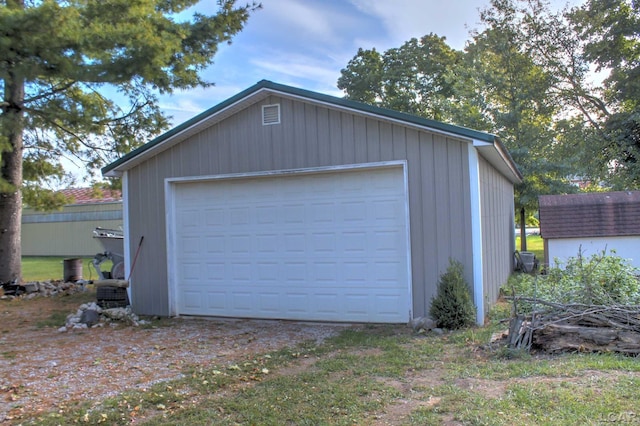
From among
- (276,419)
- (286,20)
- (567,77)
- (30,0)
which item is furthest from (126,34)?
(567,77)

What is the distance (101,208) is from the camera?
2523 centimetres

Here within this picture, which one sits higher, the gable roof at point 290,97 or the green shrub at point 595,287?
the gable roof at point 290,97

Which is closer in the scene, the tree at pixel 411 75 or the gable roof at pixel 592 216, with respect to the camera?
the gable roof at pixel 592 216

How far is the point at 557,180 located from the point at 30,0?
16148 mm

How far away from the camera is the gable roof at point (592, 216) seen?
1069cm

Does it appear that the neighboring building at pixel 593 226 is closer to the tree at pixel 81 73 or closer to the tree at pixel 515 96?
the tree at pixel 515 96

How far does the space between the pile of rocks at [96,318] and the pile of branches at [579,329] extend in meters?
5.50

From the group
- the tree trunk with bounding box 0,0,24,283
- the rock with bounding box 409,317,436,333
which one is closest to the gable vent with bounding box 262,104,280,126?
the rock with bounding box 409,317,436,333

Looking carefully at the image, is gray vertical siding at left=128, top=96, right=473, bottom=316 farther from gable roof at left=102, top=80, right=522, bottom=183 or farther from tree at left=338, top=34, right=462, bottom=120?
tree at left=338, top=34, right=462, bottom=120

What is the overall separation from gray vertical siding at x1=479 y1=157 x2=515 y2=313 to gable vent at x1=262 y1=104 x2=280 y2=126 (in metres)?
3.17

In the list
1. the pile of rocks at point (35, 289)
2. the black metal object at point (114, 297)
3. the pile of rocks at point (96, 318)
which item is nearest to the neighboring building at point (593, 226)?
the pile of rocks at point (96, 318)

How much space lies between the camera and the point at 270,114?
7.29 m

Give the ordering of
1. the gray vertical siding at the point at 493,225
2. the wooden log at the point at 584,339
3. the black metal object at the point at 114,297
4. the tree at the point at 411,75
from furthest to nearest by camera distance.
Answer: the tree at the point at 411,75
the black metal object at the point at 114,297
the gray vertical siding at the point at 493,225
the wooden log at the point at 584,339

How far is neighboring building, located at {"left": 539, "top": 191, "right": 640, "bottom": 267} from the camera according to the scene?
34.8 ft
